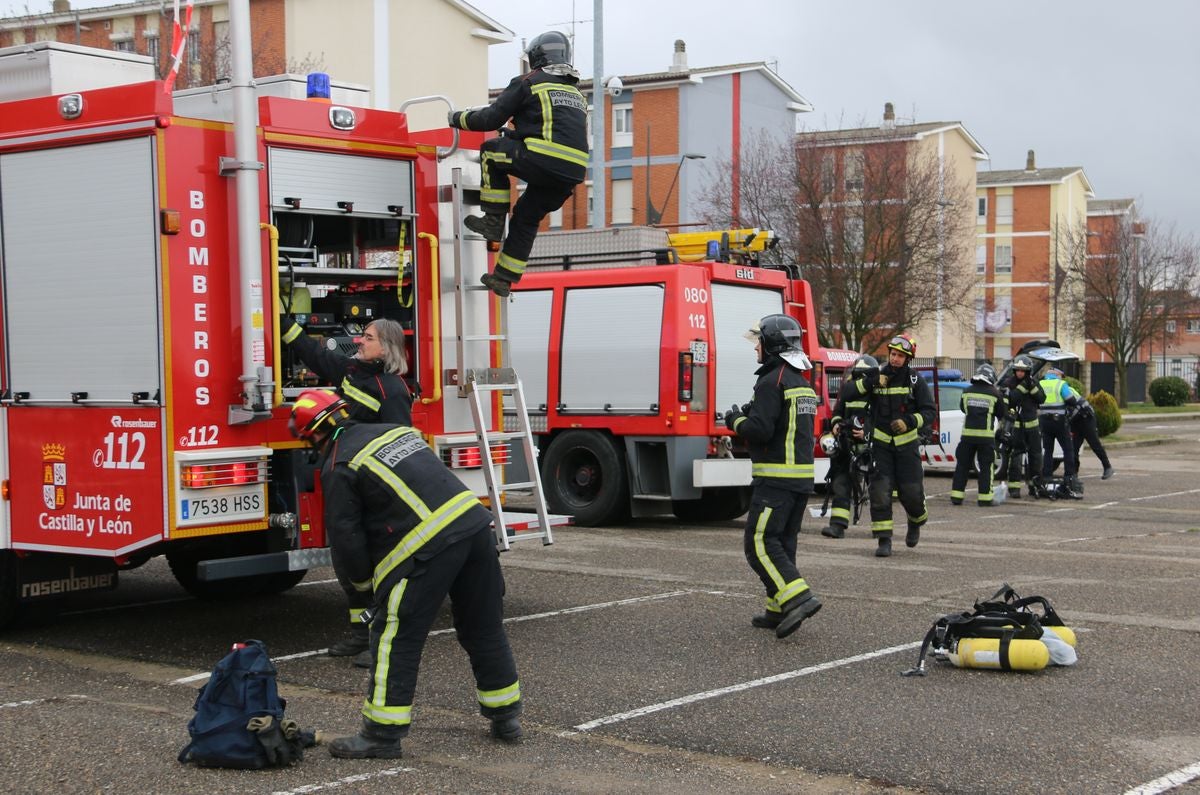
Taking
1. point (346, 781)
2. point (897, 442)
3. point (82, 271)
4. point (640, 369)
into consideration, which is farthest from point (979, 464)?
point (346, 781)

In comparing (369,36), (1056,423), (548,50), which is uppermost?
(369,36)

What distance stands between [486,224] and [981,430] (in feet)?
31.9

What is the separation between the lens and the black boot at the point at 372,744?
5.85 metres

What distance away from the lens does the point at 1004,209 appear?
84.1 meters

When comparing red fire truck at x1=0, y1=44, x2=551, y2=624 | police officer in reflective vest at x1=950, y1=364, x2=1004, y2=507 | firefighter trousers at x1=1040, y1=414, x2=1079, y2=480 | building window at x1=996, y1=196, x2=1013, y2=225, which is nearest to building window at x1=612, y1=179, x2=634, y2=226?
firefighter trousers at x1=1040, y1=414, x2=1079, y2=480

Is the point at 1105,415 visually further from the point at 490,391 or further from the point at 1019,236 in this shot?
the point at 1019,236

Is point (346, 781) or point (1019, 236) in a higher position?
point (1019, 236)

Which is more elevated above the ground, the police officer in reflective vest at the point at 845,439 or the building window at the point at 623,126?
the building window at the point at 623,126

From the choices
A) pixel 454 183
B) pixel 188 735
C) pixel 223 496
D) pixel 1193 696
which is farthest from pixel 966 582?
pixel 188 735

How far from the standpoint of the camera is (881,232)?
1403 inches

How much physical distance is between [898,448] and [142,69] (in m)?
7.17

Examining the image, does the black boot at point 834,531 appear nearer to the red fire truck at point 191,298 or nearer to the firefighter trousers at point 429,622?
the red fire truck at point 191,298

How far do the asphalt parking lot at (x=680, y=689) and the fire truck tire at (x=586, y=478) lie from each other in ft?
7.14

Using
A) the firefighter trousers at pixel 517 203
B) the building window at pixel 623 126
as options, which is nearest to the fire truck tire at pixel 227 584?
the firefighter trousers at pixel 517 203
